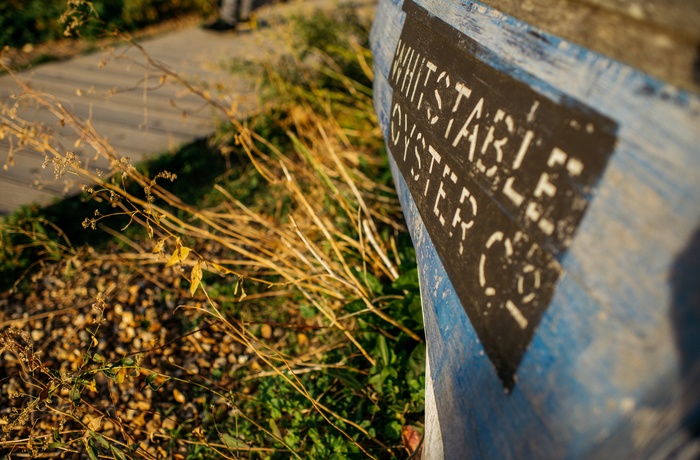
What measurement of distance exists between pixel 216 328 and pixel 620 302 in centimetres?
157

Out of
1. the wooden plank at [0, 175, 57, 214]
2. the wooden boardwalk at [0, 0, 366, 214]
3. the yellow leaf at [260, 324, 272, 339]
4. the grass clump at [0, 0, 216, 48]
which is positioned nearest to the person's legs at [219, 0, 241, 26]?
the wooden boardwalk at [0, 0, 366, 214]

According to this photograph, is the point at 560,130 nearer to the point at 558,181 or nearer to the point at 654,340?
the point at 558,181

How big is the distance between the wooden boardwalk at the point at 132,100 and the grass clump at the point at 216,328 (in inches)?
12.8

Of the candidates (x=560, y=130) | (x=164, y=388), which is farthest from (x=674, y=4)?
(x=164, y=388)

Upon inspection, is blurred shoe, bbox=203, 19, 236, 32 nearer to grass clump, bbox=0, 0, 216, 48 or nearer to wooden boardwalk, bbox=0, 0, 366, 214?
wooden boardwalk, bbox=0, 0, 366, 214

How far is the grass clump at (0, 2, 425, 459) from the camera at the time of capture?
1.64 m

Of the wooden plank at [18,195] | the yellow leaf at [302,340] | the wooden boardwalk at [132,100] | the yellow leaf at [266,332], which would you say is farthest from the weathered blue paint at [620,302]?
the wooden plank at [18,195]

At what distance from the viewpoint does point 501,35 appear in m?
1.07

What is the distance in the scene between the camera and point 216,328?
197cm

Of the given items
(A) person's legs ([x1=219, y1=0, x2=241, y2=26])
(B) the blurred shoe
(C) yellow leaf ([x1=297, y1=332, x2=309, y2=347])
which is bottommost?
(C) yellow leaf ([x1=297, y1=332, x2=309, y2=347])

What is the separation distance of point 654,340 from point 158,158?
3152 millimetres

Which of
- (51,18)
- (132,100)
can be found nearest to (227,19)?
(51,18)

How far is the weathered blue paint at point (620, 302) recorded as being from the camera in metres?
0.59

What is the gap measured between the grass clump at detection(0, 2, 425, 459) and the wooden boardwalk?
33 cm
